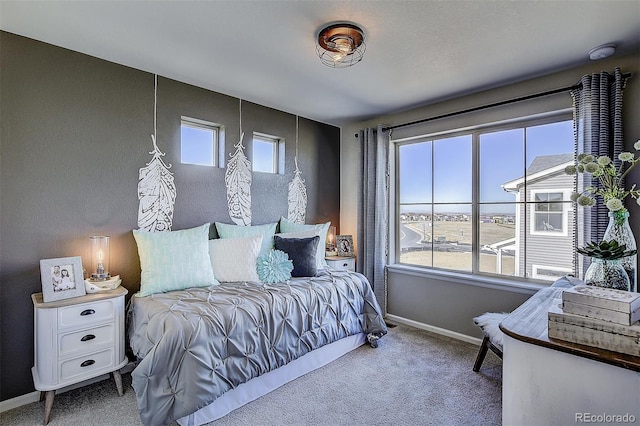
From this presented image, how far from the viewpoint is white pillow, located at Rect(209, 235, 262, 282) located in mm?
2898

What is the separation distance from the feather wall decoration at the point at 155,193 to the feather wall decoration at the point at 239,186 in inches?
23.4

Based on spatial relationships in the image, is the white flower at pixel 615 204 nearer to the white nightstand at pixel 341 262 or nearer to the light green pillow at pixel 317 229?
the light green pillow at pixel 317 229

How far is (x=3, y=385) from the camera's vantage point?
217 centimetres

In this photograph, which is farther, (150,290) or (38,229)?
(150,290)

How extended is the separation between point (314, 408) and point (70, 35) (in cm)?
307

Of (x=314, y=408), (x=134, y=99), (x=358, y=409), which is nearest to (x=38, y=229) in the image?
(x=134, y=99)

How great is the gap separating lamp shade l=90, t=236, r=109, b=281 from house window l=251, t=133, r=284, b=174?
164 centimetres

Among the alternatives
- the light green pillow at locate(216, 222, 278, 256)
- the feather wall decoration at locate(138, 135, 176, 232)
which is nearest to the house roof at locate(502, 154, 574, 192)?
the light green pillow at locate(216, 222, 278, 256)

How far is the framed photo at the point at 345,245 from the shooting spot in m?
4.11

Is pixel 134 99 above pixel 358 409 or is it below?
above

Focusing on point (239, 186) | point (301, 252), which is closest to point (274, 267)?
point (301, 252)

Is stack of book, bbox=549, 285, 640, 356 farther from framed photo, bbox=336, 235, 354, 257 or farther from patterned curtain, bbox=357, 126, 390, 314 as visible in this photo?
framed photo, bbox=336, 235, 354, 257

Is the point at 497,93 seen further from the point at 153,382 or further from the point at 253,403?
the point at 153,382

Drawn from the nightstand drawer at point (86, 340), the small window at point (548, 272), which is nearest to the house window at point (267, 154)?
the nightstand drawer at point (86, 340)
